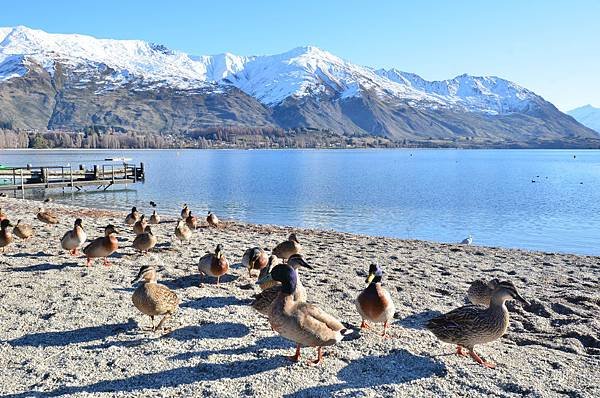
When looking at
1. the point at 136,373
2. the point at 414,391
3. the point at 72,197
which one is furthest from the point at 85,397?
the point at 72,197

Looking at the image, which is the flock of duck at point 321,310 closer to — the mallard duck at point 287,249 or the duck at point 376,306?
the duck at point 376,306

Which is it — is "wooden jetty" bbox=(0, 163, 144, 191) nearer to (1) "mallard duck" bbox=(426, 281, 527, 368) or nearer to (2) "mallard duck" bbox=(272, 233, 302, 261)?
(2) "mallard duck" bbox=(272, 233, 302, 261)

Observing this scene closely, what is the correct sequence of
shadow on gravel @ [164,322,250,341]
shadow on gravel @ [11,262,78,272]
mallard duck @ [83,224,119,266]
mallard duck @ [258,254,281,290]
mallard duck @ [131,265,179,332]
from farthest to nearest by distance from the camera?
mallard duck @ [83,224,119,266] < shadow on gravel @ [11,262,78,272] < mallard duck @ [258,254,281,290] < mallard duck @ [131,265,179,332] < shadow on gravel @ [164,322,250,341]

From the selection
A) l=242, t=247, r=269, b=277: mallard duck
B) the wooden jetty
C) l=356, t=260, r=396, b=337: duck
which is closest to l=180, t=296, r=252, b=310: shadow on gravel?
l=242, t=247, r=269, b=277: mallard duck

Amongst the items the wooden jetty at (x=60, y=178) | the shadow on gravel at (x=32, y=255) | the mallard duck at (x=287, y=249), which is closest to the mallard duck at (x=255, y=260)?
the mallard duck at (x=287, y=249)

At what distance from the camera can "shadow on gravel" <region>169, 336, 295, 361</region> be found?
8.65 meters

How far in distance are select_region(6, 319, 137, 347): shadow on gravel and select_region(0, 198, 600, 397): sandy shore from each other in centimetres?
2

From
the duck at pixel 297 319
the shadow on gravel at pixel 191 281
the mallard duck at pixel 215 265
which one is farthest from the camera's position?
the mallard duck at pixel 215 265

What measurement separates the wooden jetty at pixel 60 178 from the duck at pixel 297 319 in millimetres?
49736

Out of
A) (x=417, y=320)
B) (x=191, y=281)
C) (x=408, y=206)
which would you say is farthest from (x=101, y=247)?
(x=408, y=206)

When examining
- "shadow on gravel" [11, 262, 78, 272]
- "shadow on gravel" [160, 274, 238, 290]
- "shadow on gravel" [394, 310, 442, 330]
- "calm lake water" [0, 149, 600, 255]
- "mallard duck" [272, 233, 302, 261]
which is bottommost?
"calm lake water" [0, 149, 600, 255]

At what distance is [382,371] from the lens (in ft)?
27.3

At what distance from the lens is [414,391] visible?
768cm

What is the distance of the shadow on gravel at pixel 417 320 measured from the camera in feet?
35.8
